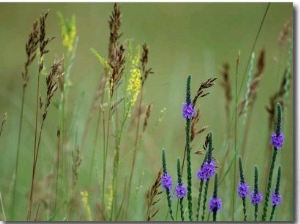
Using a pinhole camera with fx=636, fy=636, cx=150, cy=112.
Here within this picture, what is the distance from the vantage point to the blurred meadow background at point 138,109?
7.36ft

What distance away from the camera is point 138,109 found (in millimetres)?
2307

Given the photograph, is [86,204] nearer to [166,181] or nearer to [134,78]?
[166,181]

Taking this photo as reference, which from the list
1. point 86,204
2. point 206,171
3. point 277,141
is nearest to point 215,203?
point 206,171

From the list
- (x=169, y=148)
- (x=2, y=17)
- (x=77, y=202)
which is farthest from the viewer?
(x=169, y=148)

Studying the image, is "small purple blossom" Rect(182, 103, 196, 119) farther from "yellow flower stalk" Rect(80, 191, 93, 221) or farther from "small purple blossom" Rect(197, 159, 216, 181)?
"yellow flower stalk" Rect(80, 191, 93, 221)

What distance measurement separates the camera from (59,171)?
226 cm

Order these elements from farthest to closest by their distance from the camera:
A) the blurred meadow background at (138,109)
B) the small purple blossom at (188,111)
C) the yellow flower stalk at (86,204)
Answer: the blurred meadow background at (138,109)
the yellow flower stalk at (86,204)
the small purple blossom at (188,111)

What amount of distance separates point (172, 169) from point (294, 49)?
652 millimetres

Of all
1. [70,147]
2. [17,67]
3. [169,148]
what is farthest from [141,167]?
[17,67]

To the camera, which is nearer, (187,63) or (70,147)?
(70,147)

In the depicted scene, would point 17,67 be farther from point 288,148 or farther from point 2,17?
point 288,148

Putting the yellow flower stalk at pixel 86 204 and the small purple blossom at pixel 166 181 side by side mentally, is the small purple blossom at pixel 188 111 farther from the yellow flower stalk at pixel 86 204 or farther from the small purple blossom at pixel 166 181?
the yellow flower stalk at pixel 86 204

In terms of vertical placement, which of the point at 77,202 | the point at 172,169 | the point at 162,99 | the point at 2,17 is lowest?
the point at 77,202

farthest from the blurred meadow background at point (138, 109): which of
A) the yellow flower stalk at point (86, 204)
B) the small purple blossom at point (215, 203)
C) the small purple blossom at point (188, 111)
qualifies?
the small purple blossom at point (188, 111)
